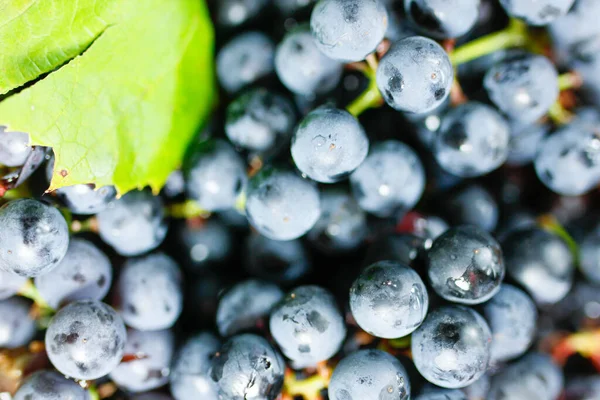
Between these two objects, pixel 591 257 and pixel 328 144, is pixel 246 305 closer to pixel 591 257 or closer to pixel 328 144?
pixel 328 144

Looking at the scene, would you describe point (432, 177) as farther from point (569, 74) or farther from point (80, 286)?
point (80, 286)

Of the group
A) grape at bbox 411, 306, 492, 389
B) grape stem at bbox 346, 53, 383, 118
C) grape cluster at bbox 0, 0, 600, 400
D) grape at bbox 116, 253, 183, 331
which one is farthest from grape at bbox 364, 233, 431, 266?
grape at bbox 116, 253, 183, 331

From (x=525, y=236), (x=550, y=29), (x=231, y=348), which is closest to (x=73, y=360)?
(x=231, y=348)

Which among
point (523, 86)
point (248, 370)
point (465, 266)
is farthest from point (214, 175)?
point (523, 86)

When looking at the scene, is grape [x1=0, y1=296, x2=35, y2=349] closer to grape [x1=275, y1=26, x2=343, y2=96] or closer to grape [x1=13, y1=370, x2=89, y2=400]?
grape [x1=13, y1=370, x2=89, y2=400]

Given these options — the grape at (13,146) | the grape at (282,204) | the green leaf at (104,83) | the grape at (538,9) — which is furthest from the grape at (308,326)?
the grape at (538,9)

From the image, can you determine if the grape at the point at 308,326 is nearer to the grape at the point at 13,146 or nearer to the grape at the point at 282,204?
the grape at the point at 282,204

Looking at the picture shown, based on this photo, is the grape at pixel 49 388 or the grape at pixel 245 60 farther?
the grape at pixel 245 60

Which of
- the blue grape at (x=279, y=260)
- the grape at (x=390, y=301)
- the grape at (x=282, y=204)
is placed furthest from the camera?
the blue grape at (x=279, y=260)
